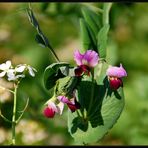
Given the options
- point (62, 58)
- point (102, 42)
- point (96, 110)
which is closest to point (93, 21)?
point (102, 42)

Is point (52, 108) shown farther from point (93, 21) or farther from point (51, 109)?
point (93, 21)

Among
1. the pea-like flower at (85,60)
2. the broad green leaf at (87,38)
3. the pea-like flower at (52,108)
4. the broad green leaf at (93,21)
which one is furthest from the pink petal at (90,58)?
the broad green leaf at (93,21)

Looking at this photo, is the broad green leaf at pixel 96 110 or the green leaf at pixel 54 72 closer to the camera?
the green leaf at pixel 54 72

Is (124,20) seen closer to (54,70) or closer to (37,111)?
(37,111)

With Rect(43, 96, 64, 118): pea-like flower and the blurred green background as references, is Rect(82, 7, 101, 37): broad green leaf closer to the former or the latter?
the blurred green background

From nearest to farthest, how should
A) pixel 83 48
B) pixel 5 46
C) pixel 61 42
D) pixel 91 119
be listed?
pixel 91 119
pixel 83 48
pixel 5 46
pixel 61 42

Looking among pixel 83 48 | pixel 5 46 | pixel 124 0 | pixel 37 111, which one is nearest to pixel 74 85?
pixel 83 48

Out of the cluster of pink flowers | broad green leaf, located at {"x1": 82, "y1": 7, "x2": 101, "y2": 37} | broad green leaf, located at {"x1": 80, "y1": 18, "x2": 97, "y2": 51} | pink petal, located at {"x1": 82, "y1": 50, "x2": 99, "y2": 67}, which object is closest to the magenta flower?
the cluster of pink flowers

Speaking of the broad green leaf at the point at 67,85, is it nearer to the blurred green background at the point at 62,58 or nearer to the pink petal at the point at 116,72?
the pink petal at the point at 116,72
